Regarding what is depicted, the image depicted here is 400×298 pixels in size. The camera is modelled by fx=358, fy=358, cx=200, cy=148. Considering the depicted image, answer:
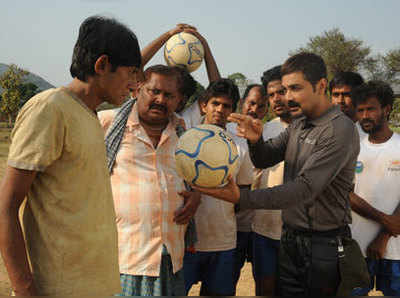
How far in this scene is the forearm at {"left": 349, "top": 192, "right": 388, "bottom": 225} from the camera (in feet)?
11.9

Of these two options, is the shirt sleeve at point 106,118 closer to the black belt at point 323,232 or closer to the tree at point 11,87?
the black belt at point 323,232

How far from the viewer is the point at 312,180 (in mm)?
2615

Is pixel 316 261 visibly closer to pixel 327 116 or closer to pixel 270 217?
pixel 270 217

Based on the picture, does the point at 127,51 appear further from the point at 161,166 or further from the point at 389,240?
the point at 389,240

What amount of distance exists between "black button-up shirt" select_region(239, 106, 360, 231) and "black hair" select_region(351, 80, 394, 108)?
4.00ft

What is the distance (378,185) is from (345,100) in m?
1.07

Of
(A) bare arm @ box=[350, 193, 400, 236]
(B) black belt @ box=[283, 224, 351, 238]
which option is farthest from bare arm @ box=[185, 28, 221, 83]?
(B) black belt @ box=[283, 224, 351, 238]

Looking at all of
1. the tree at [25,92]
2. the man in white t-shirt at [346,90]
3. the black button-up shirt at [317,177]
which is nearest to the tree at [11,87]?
the tree at [25,92]

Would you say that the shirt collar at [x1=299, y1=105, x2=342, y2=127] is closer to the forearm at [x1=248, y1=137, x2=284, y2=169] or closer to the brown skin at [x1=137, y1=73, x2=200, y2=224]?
the forearm at [x1=248, y1=137, x2=284, y2=169]

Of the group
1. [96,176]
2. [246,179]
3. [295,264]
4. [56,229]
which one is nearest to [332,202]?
[295,264]

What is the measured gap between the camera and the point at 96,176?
1.87 metres

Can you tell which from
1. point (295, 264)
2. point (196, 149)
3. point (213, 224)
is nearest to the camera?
point (196, 149)

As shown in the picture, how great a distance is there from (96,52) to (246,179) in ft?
7.32

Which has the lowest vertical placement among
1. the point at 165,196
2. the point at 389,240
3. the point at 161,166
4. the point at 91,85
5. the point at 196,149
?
the point at 389,240
